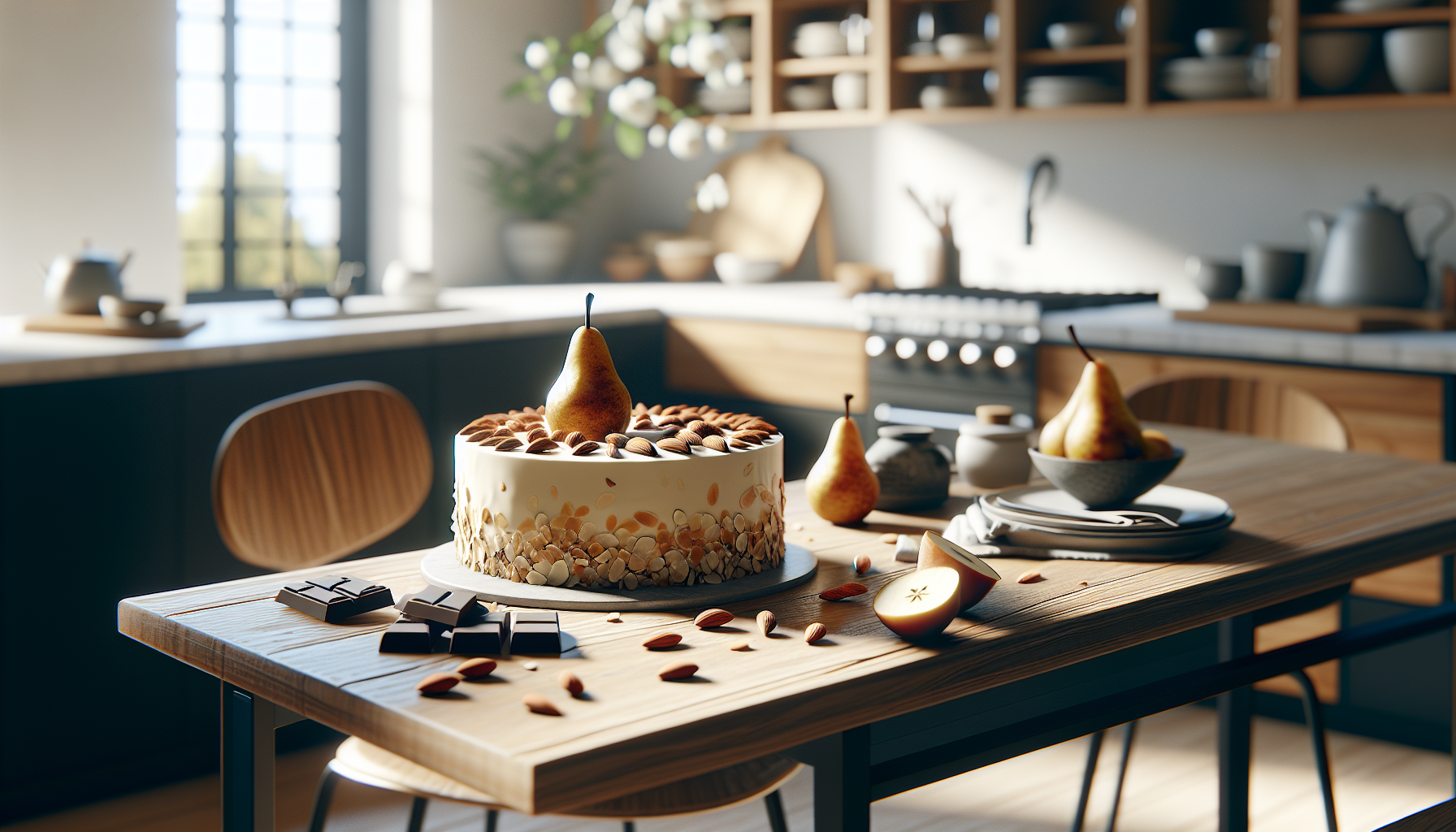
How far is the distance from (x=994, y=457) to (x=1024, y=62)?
8.47 feet

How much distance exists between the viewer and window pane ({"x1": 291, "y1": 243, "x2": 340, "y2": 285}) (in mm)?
4629

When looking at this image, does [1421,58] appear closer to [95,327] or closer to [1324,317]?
[1324,317]

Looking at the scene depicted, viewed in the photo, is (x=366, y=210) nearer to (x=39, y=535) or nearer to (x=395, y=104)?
(x=395, y=104)

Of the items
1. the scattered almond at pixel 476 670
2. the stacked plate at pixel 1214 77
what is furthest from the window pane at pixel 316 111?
the scattered almond at pixel 476 670

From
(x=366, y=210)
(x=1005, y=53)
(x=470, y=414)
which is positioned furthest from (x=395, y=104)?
(x=1005, y=53)

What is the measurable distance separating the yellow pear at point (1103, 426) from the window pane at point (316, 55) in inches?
145

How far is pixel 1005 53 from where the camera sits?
402cm

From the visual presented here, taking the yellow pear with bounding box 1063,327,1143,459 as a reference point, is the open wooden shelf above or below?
above

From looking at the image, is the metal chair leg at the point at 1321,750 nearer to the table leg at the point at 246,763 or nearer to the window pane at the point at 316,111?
the table leg at the point at 246,763

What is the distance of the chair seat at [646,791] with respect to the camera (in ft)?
5.24

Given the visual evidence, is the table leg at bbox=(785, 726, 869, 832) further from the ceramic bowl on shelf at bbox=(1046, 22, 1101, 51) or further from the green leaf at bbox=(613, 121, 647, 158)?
Answer: the green leaf at bbox=(613, 121, 647, 158)

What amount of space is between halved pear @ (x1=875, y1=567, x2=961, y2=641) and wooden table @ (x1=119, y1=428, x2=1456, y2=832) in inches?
0.7

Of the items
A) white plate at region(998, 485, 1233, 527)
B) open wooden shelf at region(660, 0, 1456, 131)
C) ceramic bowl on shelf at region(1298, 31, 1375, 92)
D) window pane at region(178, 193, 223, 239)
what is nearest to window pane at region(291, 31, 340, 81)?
window pane at region(178, 193, 223, 239)

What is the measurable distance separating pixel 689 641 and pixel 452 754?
0.86 ft
